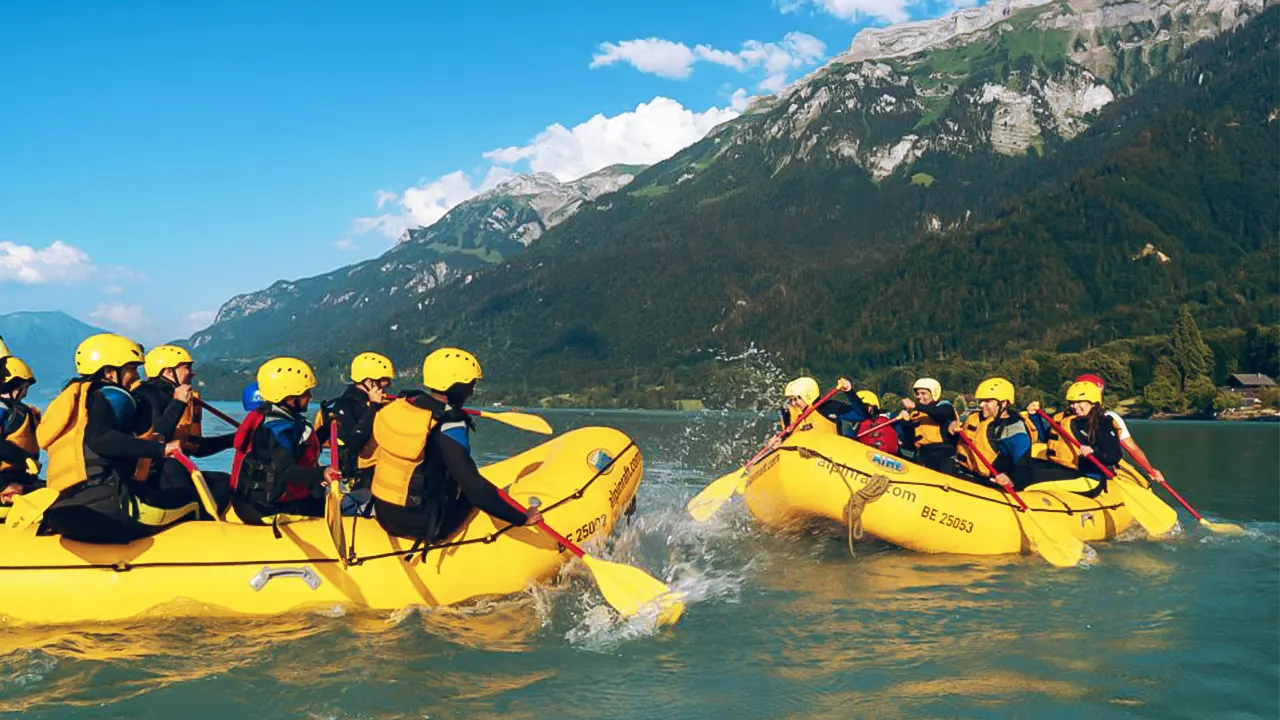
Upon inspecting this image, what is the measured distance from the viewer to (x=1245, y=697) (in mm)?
7016

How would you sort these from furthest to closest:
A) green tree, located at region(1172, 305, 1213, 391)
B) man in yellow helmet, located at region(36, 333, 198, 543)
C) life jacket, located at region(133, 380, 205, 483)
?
green tree, located at region(1172, 305, 1213, 391) → life jacket, located at region(133, 380, 205, 483) → man in yellow helmet, located at region(36, 333, 198, 543)

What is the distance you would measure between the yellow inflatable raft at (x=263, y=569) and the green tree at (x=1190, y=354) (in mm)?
113543

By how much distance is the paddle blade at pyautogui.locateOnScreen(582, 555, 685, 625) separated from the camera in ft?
28.0

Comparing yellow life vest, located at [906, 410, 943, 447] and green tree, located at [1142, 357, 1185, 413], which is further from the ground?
yellow life vest, located at [906, 410, 943, 447]

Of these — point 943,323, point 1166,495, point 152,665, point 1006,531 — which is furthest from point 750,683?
point 943,323

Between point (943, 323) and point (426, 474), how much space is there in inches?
7398

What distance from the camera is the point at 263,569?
26.7 feet

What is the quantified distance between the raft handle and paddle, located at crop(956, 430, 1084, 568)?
969cm

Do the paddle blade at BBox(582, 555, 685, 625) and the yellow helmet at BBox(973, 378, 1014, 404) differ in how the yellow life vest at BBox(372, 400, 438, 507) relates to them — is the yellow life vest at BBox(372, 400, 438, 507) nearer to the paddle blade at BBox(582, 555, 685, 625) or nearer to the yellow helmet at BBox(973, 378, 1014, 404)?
the paddle blade at BBox(582, 555, 685, 625)

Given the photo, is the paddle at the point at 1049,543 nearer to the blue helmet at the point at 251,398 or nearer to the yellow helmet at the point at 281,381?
the yellow helmet at the point at 281,381

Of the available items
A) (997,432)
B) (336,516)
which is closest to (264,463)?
(336,516)

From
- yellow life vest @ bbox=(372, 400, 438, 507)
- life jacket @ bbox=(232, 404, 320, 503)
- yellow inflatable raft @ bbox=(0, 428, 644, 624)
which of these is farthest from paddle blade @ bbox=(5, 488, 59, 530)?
yellow life vest @ bbox=(372, 400, 438, 507)

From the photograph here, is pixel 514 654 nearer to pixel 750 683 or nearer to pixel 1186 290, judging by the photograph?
pixel 750 683

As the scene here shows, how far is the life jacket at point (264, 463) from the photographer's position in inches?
327
